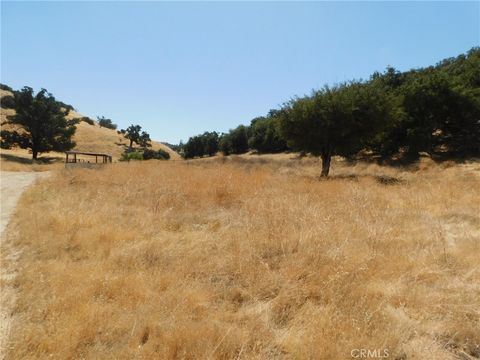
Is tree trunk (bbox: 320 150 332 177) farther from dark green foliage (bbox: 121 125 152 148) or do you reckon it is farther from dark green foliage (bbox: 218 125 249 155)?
dark green foliage (bbox: 121 125 152 148)

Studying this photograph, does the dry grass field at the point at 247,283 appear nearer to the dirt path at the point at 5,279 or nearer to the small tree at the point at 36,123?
the dirt path at the point at 5,279

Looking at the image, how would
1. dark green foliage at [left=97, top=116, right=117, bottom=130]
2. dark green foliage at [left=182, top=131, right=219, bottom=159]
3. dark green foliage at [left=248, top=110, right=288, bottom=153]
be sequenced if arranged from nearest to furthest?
dark green foliage at [left=248, top=110, right=288, bottom=153], dark green foliage at [left=182, top=131, right=219, bottom=159], dark green foliage at [left=97, top=116, right=117, bottom=130]

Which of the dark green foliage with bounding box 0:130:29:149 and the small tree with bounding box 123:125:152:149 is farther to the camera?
the small tree with bounding box 123:125:152:149

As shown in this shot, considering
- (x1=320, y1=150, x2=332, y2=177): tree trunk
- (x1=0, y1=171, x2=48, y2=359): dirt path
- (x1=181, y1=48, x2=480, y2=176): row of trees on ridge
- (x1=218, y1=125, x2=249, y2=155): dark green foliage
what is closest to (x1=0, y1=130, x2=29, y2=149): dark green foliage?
(x1=181, y1=48, x2=480, y2=176): row of trees on ridge

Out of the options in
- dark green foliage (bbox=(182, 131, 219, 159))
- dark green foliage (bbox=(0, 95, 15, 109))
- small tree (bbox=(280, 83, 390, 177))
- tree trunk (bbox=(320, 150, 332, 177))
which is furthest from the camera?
dark green foliage (bbox=(182, 131, 219, 159))

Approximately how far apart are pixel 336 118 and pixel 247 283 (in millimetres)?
18036

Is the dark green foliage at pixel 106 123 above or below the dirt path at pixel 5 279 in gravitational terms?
above

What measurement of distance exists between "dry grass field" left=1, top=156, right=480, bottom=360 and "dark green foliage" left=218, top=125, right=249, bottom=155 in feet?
205

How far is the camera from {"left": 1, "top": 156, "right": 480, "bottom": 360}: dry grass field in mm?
3111

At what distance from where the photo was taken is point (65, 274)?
4395 millimetres

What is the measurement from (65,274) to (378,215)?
6803mm

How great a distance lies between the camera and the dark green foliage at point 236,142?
70250 mm

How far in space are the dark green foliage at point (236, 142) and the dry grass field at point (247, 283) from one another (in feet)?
205

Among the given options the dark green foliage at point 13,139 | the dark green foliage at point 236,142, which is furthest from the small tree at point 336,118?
the dark green foliage at point 236,142
